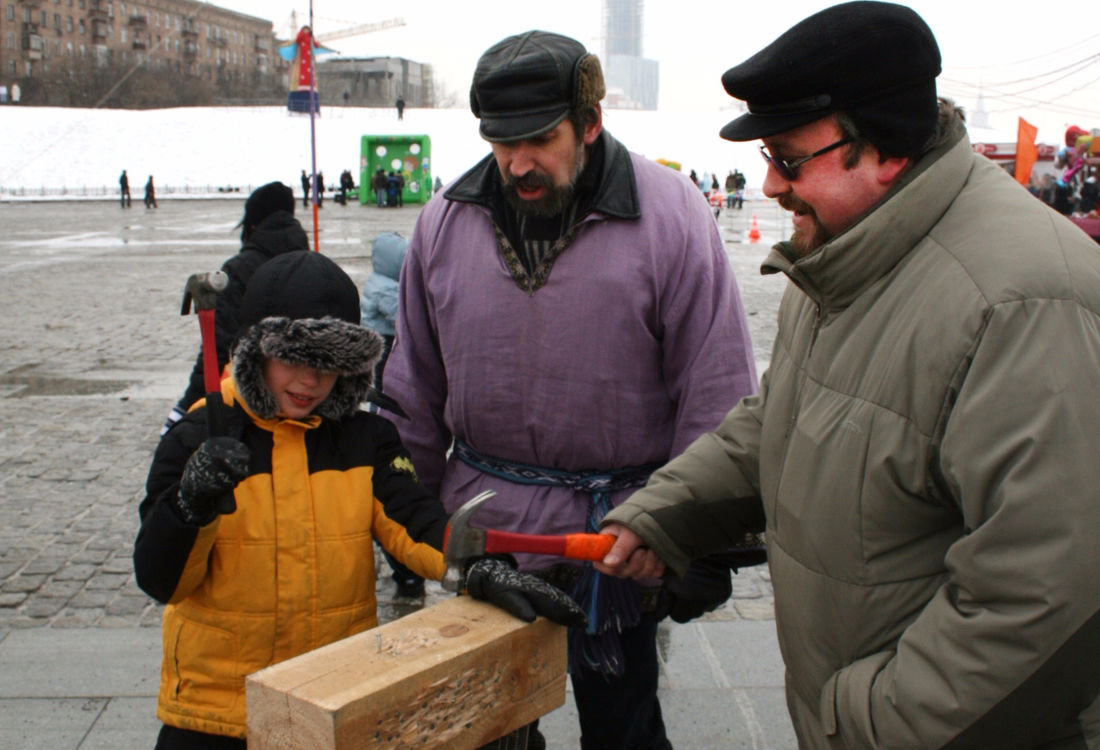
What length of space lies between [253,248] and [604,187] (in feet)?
9.32

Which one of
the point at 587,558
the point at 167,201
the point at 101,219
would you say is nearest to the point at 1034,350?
the point at 587,558

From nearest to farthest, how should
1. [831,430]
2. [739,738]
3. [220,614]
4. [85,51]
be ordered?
[831,430], [220,614], [739,738], [85,51]

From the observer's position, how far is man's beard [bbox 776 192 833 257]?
5.42 feet

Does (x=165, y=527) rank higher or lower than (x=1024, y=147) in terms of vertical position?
lower

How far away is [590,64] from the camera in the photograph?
229cm

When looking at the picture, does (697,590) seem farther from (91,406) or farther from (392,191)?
(392,191)

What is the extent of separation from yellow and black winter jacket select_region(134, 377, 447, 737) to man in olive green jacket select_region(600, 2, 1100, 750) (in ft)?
3.03

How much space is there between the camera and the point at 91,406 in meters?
7.90

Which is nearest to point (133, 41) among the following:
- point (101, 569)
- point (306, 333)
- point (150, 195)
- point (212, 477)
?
point (150, 195)

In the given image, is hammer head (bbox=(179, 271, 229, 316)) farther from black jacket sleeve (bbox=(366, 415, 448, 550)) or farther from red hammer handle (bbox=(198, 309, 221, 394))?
black jacket sleeve (bbox=(366, 415, 448, 550))

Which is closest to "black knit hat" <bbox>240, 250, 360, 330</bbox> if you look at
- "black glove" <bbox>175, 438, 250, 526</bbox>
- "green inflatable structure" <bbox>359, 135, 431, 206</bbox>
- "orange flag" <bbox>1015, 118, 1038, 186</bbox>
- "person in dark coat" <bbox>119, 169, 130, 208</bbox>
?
"black glove" <bbox>175, 438, 250, 526</bbox>

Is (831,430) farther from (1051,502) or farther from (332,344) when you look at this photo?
(332,344)

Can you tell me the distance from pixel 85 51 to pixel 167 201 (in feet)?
182

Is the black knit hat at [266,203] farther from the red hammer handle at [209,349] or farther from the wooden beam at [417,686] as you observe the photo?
the wooden beam at [417,686]
